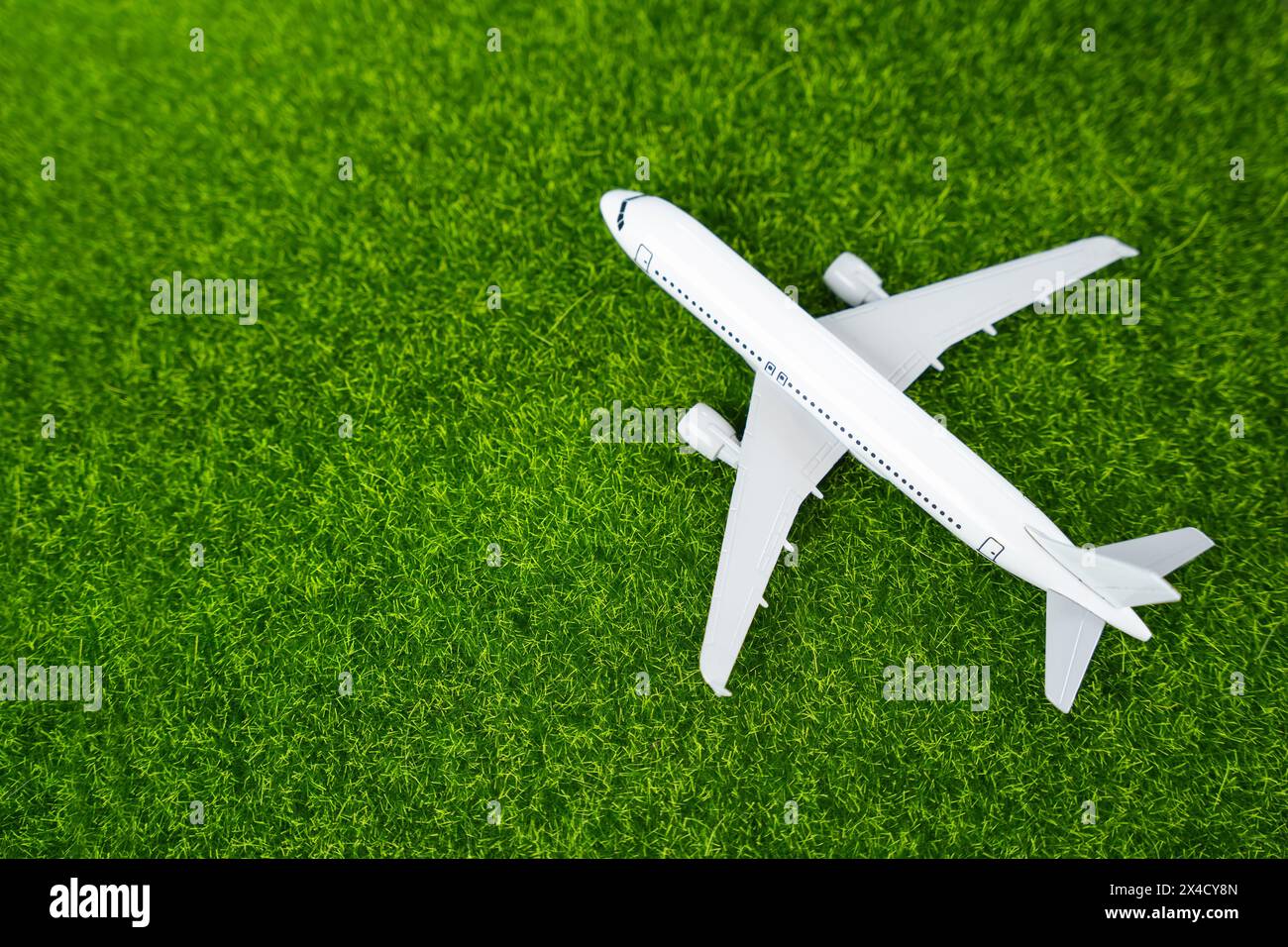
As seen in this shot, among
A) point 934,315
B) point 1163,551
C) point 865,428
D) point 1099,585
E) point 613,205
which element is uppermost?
point 613,205

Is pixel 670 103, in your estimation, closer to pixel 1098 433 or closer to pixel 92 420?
pixel 1098 433

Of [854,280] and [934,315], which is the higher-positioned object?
[854,280]

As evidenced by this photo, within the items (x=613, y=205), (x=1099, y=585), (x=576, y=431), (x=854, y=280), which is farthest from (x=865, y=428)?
(x=613, y=205)

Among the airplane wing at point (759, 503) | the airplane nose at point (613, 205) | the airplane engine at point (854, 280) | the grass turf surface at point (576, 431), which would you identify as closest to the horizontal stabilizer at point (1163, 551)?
the grass turf surface at point (576, 431)

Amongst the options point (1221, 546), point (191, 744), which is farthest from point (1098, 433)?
point (191, 744)

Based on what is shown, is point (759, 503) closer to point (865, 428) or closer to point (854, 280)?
point (865, 428)

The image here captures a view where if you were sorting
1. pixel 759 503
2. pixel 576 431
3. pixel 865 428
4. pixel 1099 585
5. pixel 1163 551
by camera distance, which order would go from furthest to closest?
pixel 576 431 → pixel 759 503 → pixel 865 428 → pixel 1163 551 → pixel 1099 585

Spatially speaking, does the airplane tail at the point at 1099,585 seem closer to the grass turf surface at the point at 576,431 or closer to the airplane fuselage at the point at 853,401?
the airplane fuselage at the point at 853,401
